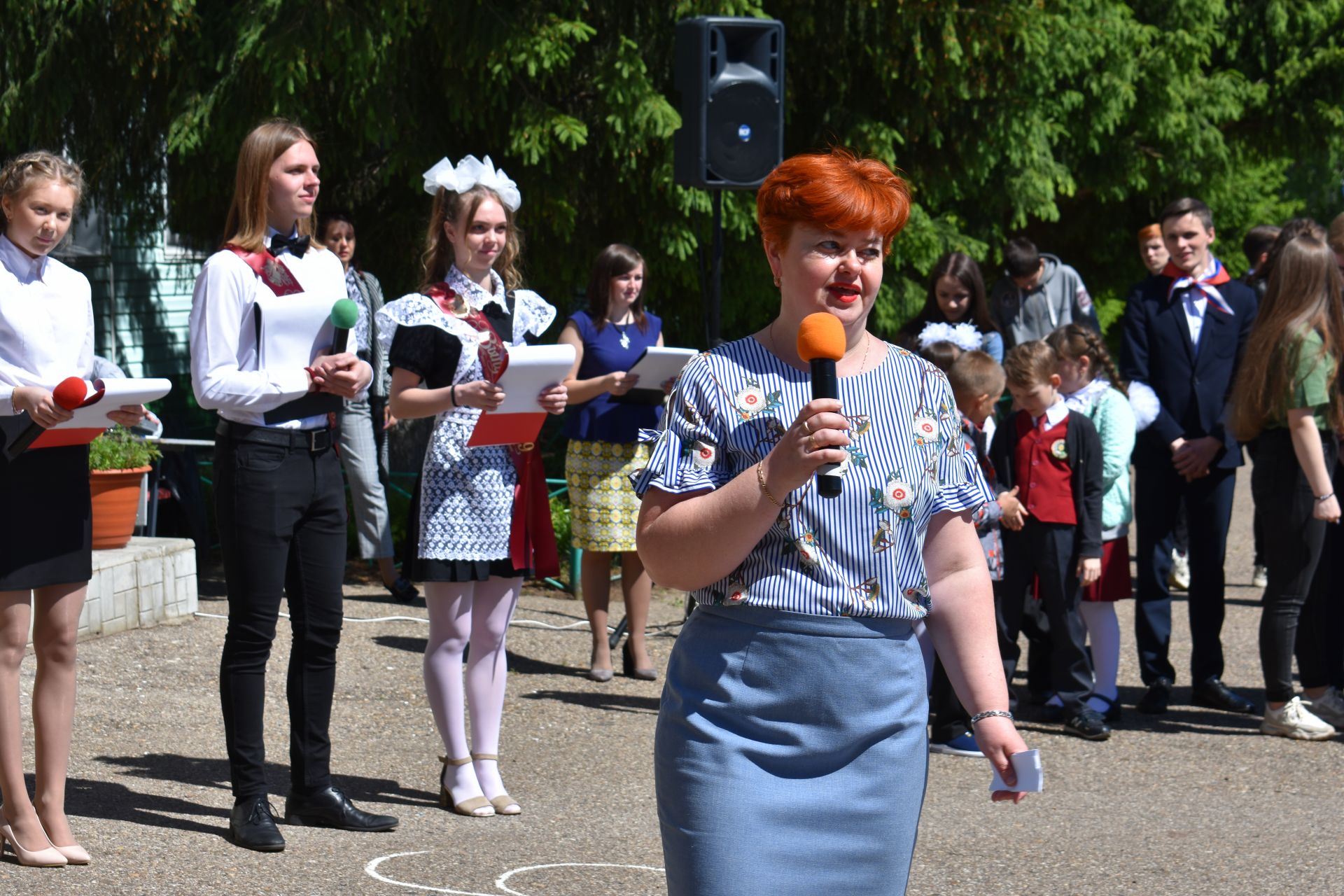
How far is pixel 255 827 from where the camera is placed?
4996mm

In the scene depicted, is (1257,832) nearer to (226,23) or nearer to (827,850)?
(827,850)

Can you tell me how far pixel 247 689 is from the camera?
16.6 ft

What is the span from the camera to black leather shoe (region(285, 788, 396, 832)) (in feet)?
17.2

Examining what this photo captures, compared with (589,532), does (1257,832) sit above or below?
below

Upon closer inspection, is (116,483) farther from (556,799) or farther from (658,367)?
(556,799)

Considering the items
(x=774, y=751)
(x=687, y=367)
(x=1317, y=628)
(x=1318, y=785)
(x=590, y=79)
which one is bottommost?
(x=1318, y=785)

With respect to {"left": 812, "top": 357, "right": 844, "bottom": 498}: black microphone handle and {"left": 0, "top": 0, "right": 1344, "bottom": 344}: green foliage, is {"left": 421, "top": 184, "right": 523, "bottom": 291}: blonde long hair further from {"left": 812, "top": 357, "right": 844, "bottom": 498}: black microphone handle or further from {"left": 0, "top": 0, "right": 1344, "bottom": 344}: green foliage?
{"left": 0, "top": 0, "right": 1344, "bottom": 344}: green foliage

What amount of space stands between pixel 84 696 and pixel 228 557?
2.31 metres

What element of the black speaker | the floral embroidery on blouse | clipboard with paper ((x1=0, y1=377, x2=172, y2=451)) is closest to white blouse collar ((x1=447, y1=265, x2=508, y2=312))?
clipboard with paper ((x1=0, y1=377, x2=172, y2=451))

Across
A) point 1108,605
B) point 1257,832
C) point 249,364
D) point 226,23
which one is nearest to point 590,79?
point 226,23

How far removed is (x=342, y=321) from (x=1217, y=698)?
14.6ft

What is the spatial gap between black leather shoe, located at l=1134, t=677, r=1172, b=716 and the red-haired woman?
184 inches

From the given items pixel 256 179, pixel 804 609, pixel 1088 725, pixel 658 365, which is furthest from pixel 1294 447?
pixel 804 609

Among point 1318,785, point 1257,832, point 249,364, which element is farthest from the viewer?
point 1318,785
